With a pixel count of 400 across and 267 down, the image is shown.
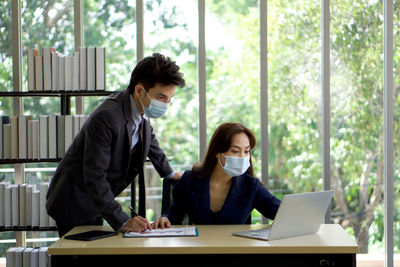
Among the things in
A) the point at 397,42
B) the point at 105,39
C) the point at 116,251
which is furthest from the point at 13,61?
the point at 397,42

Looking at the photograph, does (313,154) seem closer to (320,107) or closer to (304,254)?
(320,107)

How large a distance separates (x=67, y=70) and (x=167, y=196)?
1.04 m

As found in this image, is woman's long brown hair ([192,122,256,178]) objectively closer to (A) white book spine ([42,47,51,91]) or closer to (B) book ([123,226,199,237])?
(B) book ([123,226,199,237])

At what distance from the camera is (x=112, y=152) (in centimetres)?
247

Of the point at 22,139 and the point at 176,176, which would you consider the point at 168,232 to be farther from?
the point at 22,139

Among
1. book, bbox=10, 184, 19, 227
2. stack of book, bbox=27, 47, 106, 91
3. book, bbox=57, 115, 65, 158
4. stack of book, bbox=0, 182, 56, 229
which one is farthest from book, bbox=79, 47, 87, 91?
book, bbox=10, 184, 19, 227

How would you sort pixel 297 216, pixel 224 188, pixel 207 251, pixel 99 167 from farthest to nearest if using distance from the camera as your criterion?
pixel 224 188, pixel 99 167, pixel 297 216, pixel 207 251

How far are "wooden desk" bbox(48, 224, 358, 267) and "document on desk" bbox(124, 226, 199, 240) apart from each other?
5 centimetres

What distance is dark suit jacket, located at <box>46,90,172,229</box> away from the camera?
2.30 m

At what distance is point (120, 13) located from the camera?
3.56 m

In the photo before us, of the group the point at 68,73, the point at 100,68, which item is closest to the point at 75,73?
the point at 68,73

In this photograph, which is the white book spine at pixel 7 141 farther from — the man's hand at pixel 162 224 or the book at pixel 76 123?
the man's hand at pixel 162 224

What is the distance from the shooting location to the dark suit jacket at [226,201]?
2.64 meters

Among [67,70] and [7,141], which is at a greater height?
[67,70]
